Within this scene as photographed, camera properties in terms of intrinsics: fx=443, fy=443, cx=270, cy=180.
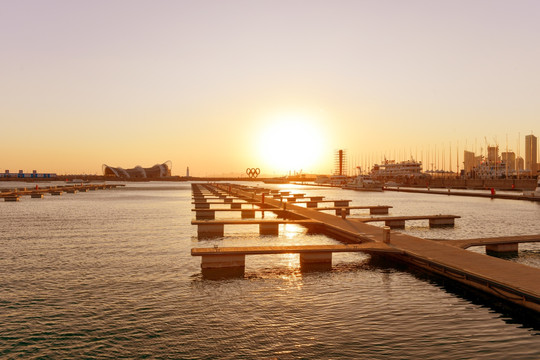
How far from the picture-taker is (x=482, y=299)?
15242 mm

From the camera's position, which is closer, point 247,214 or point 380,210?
point 247,214

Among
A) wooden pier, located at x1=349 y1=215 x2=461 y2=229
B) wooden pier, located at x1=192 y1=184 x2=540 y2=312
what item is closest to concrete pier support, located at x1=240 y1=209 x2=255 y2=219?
wooden pier, located at x1=349 y1=215 x2=461 y2=229

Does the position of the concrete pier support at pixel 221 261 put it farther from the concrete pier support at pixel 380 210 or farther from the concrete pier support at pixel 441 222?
the concrete pier support at pixel 380 210

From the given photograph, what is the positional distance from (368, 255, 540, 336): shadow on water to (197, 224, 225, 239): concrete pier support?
14.7 m

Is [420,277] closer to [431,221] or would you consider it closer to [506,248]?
[506,248]

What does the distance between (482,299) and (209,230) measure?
21140mm

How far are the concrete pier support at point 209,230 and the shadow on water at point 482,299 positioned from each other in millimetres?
14672

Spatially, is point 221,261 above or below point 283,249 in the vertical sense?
below

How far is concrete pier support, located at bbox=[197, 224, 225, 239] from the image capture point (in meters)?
32.2

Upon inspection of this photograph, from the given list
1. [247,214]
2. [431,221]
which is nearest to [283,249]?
[431,221]

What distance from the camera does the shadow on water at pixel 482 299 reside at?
43.3 feet

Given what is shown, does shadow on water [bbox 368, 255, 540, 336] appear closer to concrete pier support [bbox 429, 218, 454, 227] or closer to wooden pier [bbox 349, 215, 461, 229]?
wooden pier [bbox 349, 215, 461, 229]

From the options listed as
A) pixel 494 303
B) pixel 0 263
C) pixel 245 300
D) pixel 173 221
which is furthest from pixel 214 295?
pixel 173 221

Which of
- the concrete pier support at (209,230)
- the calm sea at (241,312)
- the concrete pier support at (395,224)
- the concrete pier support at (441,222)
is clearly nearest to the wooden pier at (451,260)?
the calm sea at (241,312)
